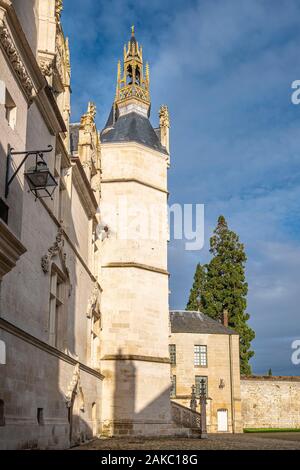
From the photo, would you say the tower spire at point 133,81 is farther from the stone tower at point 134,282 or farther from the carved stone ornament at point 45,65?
the carved stone ornament at point 45,65

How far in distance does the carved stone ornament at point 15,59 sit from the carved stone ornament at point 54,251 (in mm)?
4679

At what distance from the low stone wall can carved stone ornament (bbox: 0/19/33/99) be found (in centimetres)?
3703

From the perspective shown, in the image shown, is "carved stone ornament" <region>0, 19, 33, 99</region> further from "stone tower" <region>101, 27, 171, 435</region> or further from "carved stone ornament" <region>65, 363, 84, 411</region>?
"stone tower" <region>101, 27, 171, 435</region>

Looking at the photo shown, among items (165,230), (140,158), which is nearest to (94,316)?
(165,230)

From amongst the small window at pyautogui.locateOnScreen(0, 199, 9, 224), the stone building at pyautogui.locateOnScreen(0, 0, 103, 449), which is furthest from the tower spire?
the small window at pyautogui.locateOnScreen(0, 199, 9, 224)

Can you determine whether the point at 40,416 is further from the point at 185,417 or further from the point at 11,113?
the point at 185,417

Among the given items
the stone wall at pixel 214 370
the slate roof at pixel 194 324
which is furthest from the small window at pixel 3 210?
the slate roof at pixel 194 324

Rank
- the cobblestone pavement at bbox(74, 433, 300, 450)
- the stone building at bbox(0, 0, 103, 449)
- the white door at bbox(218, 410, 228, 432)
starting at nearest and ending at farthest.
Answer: the stone building at bbox(0, 0, 103, 449) < the cobblestone pavement at bbox(74, 433, 300, 450) < the white door at bbox(218, 410, 228, 432)

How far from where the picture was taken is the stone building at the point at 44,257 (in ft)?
26.3

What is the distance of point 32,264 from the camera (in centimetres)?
1151

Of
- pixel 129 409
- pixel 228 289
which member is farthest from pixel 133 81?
pixel 228 289

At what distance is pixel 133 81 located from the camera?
92.7ft

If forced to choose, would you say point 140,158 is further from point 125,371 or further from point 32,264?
point 32,264

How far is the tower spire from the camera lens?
27.2 m
